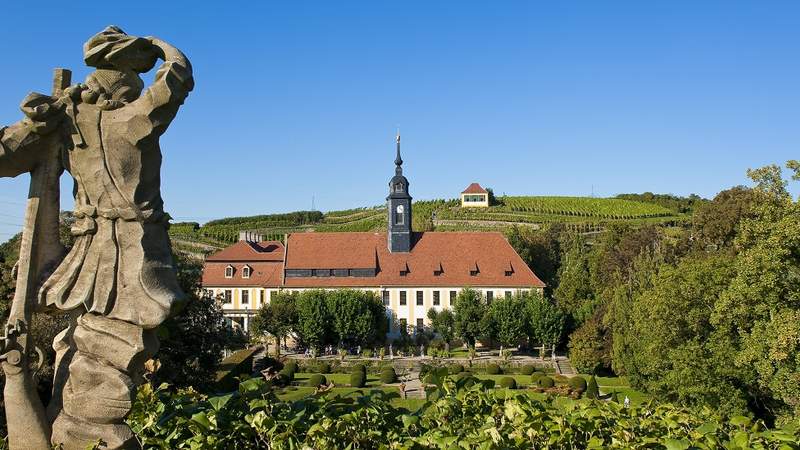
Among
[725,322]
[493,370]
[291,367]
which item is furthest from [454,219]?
[725,322]

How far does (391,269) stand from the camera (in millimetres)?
53625

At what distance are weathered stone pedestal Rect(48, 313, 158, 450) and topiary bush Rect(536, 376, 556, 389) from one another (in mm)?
29296

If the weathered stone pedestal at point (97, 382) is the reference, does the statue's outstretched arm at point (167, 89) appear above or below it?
above

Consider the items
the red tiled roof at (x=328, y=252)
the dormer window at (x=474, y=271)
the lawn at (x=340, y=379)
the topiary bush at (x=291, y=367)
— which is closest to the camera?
the lawn at (x=340, y=379)

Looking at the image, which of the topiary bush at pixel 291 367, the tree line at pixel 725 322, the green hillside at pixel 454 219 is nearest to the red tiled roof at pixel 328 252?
the topiary bush at pixel 291 367

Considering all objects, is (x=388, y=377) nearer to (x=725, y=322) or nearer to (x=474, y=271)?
(x=725, y=322)

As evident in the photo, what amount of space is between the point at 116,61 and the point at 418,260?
48395 mm

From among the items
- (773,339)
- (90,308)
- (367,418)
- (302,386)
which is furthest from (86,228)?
(302,386)

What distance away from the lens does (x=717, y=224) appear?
123 feet

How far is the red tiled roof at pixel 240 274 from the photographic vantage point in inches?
2133

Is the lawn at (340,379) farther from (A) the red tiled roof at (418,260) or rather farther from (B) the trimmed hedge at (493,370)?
(A) the red tiled roof at (418,260)

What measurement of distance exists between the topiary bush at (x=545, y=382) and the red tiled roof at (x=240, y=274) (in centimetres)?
2483

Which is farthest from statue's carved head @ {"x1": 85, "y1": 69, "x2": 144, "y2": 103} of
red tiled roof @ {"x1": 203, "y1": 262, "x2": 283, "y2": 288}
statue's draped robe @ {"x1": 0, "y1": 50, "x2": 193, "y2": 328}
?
red tiled roof @ {"x1": 203, "y1": 262, "x2": 283, "y2": 288}

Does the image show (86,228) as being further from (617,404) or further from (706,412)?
(706,412)
